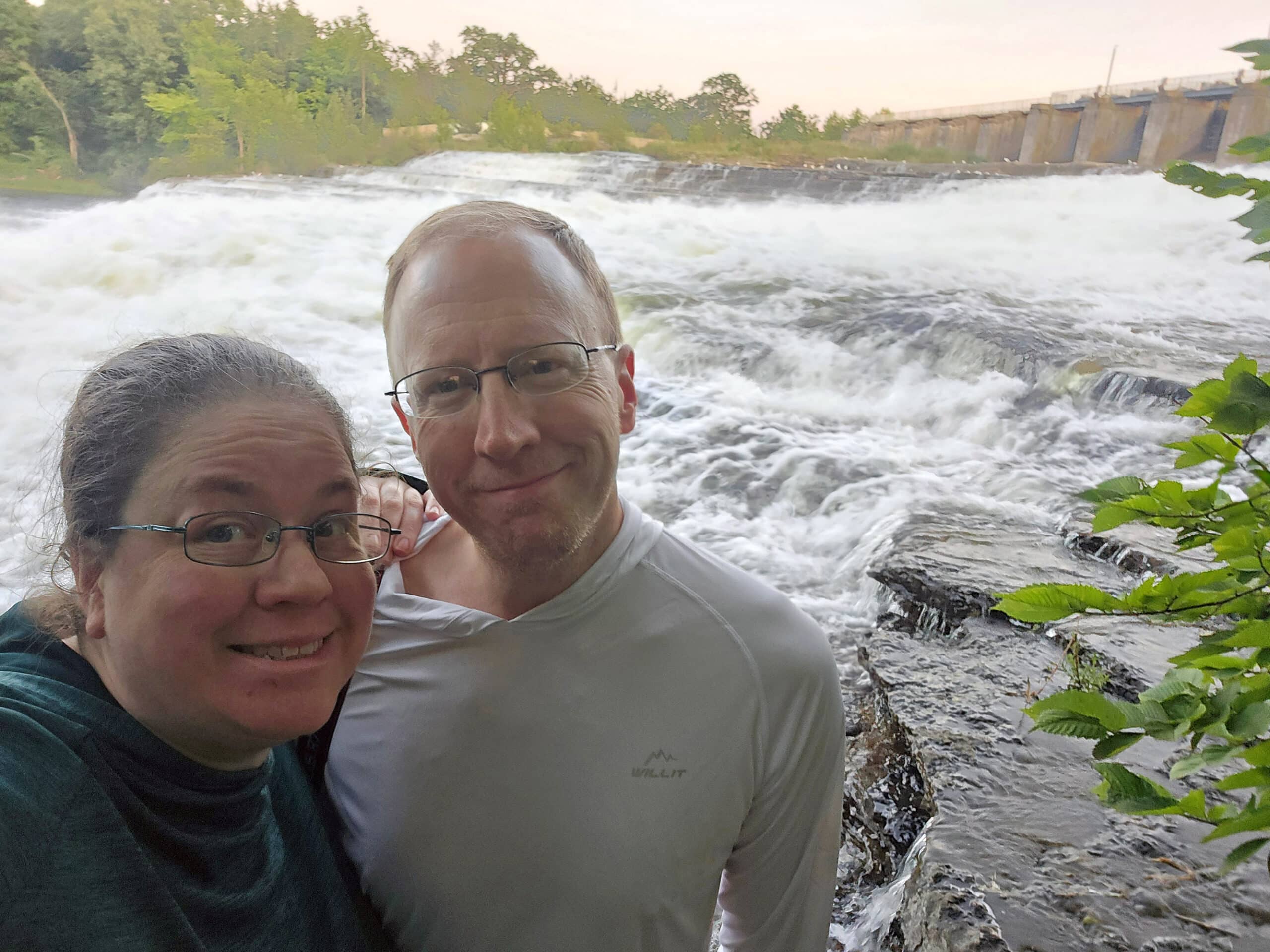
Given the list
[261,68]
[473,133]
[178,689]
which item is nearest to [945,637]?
[178,689]

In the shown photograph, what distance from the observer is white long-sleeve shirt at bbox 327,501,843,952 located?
0.85 meters

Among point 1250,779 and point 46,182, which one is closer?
point 1250,779

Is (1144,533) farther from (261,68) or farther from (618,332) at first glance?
(261,68)

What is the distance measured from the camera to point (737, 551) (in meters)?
2.94

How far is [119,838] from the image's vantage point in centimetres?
58

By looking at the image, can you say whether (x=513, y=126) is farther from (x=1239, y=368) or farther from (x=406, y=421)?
(x=1239, y=368)

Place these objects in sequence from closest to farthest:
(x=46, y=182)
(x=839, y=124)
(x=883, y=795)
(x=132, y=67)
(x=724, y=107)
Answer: (x=883, y=795) → (x=46, y=182) → (x=132, y=67) → (x=724, y=107) → (x=839, y=124)

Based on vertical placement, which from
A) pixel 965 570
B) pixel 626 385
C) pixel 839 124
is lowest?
pixel 965 570

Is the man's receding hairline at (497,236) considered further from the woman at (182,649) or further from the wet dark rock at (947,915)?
the wet dark rock at (947,915)

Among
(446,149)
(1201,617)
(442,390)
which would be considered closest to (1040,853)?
(1201,617)

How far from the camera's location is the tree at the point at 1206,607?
0.59 metres

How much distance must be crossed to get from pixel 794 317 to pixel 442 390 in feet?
A: 13.8

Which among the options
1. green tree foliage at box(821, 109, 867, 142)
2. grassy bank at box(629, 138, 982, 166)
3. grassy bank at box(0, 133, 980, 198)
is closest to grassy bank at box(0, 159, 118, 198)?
grassy bank at box(0, 133, 980, 198)

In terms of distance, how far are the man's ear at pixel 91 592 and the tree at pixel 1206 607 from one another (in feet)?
2.28
